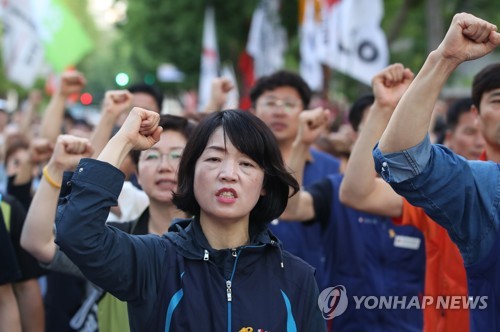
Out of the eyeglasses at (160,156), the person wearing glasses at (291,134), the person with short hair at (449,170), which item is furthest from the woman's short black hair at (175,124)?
the person with short hair at (449,170)

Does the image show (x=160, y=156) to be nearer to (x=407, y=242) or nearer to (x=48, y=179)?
(x=48, y=179)

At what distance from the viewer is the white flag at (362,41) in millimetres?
9539

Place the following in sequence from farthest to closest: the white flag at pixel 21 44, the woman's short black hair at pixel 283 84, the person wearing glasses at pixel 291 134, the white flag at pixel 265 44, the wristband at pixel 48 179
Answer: the white flag at pixel 265 44, the white flag at pixel 21 44, the woman's short black hair at pixel 283 84, the person wearing glasses at pixel 291 134, the wristband at pixel 48 179

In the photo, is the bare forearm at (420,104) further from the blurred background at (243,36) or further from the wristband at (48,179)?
the blurred background at (243,36)

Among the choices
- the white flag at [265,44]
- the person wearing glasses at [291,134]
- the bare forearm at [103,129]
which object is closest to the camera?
the bare forearm at [103,129]

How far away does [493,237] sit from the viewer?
3.23 m

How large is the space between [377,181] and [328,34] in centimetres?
715

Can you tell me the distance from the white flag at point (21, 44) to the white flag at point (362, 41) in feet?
18.8

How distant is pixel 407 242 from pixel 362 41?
16.6 ft

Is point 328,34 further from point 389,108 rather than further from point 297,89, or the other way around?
point 389,108

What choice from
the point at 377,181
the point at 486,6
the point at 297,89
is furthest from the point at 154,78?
the point at 377,181

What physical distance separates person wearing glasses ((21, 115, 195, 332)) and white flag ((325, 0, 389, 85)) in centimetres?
512

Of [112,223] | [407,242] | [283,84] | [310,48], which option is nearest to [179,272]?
[112,223]

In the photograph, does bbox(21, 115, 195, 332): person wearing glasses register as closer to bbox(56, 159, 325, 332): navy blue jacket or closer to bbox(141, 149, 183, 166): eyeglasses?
bbox(141, 149, 183, 166): eyeglasses
